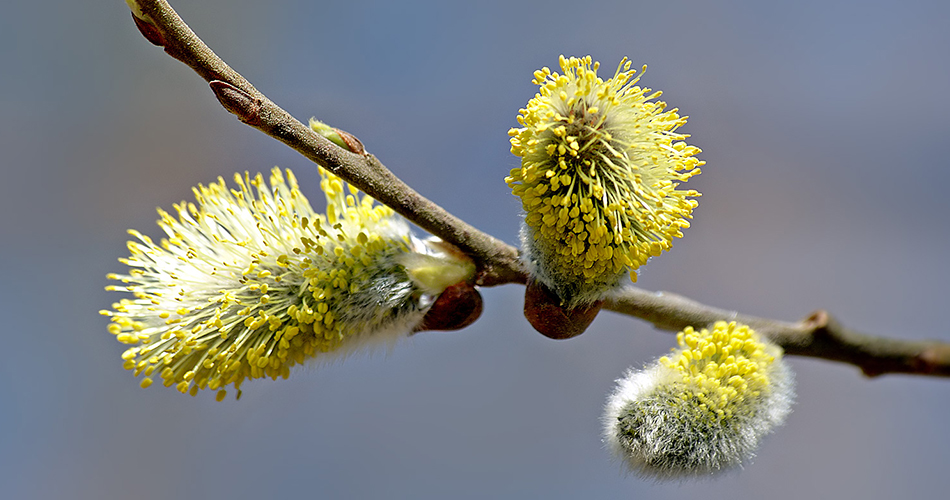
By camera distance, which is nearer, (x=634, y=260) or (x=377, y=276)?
(x=634, y=260)

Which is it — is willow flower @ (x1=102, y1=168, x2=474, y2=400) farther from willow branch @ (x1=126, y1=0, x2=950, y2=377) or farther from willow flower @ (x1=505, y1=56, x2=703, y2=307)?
willow flower @ (x1=505, y1=56, x2=703, y2=307)

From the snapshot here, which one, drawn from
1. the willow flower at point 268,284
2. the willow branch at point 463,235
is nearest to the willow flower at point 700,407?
the willow branch at point 463,235

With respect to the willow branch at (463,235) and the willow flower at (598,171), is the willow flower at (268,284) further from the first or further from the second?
the willow flower at (598,171)

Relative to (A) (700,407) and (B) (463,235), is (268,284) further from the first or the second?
(A) (700,407)

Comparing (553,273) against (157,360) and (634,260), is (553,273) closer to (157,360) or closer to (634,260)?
(634,260)

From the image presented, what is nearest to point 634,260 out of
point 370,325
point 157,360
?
point 370,325

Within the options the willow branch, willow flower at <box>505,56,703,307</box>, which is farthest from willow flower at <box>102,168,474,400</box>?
willow flower at <box>505,56,703,307</box>

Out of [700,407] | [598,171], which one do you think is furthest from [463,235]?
[700,407]
